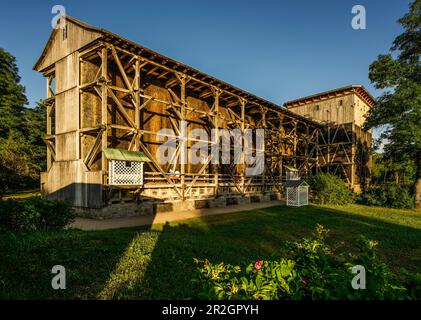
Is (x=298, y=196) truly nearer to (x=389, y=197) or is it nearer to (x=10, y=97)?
(x=389, y=197)

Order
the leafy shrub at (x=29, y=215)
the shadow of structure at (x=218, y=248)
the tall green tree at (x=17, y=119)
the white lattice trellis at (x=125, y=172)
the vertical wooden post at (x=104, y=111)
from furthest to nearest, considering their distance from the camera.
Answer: the tall green tree at (x=17, y=119), the vertical wooden post at (x=104, y=111), the white lattice trellis at (x=125, y=172), the leafy shrub at (x=29, y=215), the shadow of structure at (x=218, y=248)

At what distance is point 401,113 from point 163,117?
19.1m

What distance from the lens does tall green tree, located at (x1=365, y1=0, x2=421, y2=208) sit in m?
17.9

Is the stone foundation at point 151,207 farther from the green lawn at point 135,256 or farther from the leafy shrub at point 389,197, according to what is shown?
the leafy shrub at point 389,197

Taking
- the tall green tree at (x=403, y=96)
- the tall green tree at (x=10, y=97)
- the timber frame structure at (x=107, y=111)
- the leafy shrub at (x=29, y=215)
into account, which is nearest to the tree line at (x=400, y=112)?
the tall green tree at (x=403, y=96)

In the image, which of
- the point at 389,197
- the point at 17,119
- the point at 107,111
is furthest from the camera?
the point at 17,119

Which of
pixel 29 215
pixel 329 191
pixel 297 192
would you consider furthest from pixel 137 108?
pixel 329 191

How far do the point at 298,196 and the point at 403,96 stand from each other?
11189 millimetres

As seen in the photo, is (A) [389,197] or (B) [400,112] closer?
(B) [400,112]

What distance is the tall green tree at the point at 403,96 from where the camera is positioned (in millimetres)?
17859

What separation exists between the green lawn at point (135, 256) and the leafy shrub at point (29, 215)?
2.74 feet

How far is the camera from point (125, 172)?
13609 mm

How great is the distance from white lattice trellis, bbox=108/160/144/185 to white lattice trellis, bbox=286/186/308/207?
12.5 metres

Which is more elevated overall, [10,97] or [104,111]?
[10,97]
